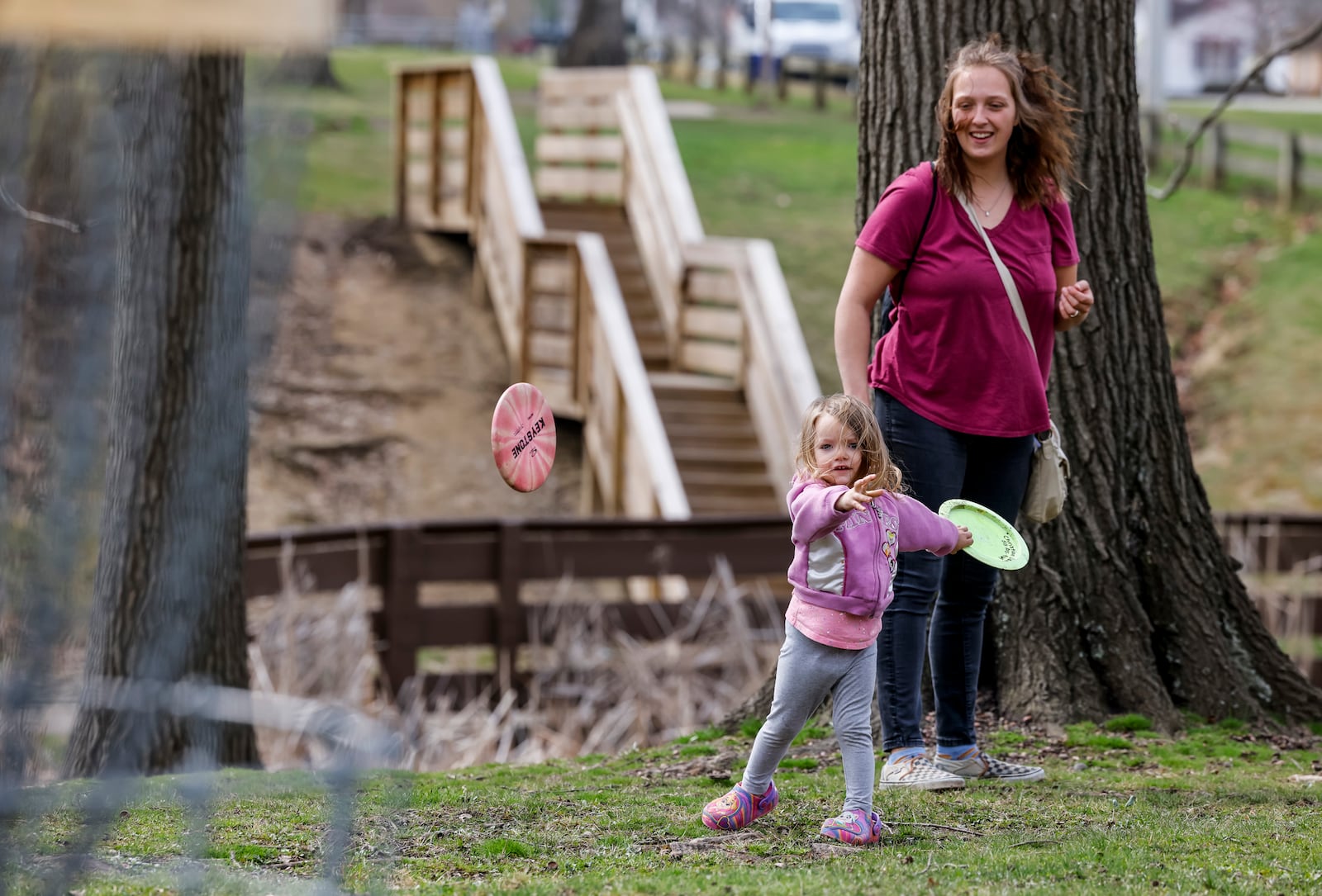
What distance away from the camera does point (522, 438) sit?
3.71 m

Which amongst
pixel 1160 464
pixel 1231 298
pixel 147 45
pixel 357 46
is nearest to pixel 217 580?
pixel 1160 464

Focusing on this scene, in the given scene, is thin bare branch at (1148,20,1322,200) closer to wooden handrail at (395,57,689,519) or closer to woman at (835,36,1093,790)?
woman at (835,36,1093,790)

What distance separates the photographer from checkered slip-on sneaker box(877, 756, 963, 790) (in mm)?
3906

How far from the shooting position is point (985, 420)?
151 inches

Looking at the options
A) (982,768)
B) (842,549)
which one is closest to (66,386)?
(842,549)

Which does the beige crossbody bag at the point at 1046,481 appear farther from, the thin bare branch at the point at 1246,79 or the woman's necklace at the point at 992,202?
the thin bare branch at the point at 1246,79

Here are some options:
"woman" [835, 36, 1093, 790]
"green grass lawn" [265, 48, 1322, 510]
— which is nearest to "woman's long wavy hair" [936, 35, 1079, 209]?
"woman" [835, 36, 1093, 790]

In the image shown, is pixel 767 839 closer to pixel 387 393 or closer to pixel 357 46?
pixel 387 393

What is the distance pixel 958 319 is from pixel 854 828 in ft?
4.01

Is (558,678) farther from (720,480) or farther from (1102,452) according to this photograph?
(1102,452)

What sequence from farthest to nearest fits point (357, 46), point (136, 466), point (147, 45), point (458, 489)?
point (357, 46) < point (458, 489) < point (136, 466) < point (147, 45)

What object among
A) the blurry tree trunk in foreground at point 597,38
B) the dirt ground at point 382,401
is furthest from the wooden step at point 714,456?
the blurry tree trunk in foreground at point 597,38

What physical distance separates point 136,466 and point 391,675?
8.70 ft

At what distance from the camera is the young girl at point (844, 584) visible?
11.0 ft
